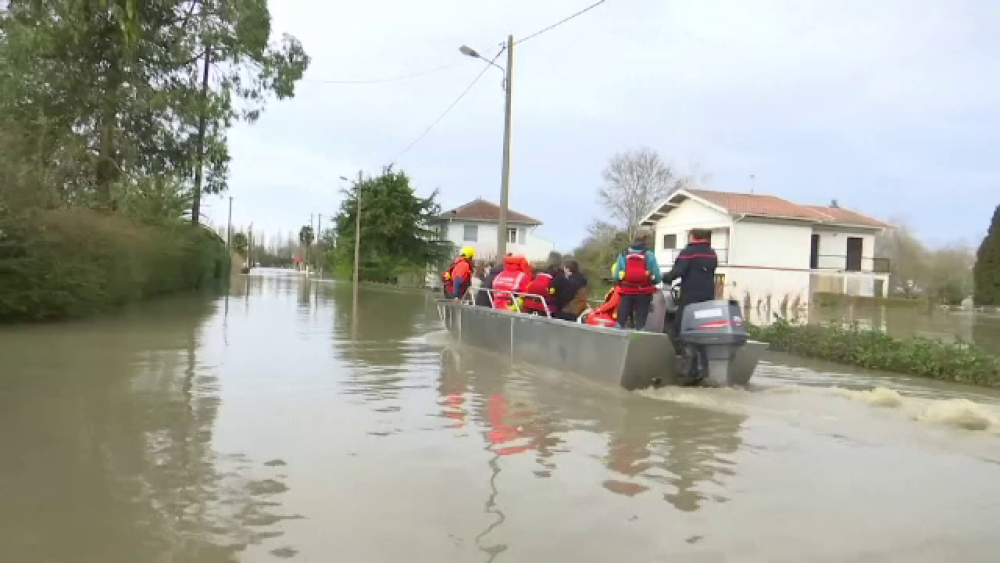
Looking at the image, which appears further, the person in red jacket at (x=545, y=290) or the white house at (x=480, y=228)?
the white house at (x=480, y=228)

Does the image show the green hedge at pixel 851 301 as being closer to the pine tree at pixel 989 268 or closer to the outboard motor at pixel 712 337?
the pine tree at pixel 989 268

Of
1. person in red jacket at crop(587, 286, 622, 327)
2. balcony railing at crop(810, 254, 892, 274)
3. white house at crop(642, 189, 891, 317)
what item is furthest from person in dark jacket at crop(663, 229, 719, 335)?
balcony railing at crop(810, 254, 892, 274)

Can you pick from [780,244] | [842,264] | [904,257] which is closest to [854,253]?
[842,264]

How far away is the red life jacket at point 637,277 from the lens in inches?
345

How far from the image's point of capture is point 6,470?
5.02 metres

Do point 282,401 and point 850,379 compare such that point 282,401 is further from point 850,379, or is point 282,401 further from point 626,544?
point 850,379

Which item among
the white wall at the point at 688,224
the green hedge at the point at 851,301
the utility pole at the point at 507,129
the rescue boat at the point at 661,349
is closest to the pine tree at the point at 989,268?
the green hedge at the point at 851,301

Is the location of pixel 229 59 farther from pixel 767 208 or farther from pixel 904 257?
pixel 904 257

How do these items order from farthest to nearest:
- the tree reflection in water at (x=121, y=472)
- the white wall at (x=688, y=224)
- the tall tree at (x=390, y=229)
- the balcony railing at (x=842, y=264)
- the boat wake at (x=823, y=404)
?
1. the tall tree at (x=390, y=229)
2. the balcony railing at (x=842, y=264)
3. the white wall at (x=688, y=224)
4. the boat wake at (x=823, y=404)
5. the tree reflection in water at (x=121, y=472)

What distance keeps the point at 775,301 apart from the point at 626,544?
36124 mm

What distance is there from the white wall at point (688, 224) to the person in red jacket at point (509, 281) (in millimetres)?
29082

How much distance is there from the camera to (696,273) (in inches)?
325

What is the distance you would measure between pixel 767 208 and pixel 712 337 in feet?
120

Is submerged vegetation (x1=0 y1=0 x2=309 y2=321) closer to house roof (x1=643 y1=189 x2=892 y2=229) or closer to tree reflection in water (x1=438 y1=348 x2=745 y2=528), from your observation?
tree reflection in water (x1=438 y1=348 x2=745 y2=528)
